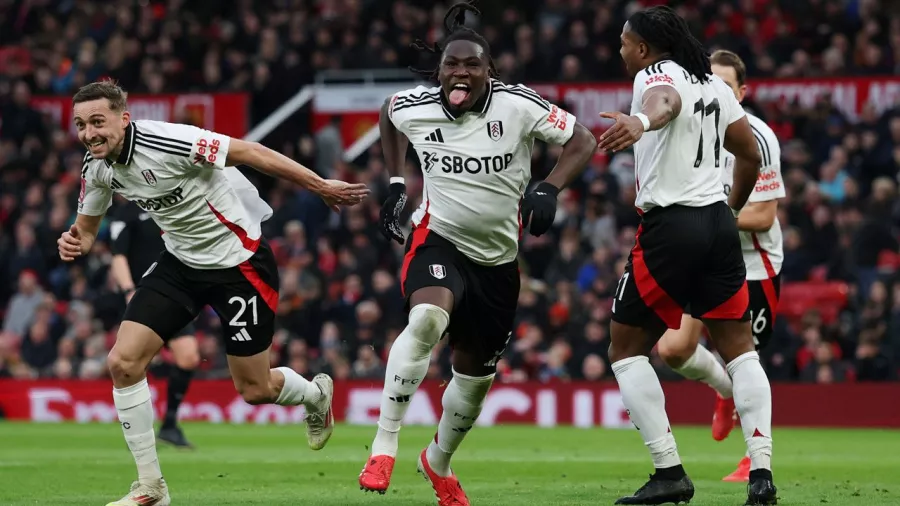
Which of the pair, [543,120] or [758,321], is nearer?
[543,120]

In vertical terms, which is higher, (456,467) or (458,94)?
(458,94)

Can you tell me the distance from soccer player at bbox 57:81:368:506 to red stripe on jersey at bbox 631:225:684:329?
1.49 m

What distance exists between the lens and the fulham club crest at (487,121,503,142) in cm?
792

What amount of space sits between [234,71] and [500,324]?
15995mm

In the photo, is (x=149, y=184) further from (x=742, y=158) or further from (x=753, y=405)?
(x=753, y=405)

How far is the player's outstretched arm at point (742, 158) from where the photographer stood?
7.99 m

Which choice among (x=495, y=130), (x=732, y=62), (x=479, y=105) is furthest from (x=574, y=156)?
(x=732, y=62)

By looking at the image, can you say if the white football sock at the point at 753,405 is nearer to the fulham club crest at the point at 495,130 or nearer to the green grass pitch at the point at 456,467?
the green grass pitch at the point at 456,467

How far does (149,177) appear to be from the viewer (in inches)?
315

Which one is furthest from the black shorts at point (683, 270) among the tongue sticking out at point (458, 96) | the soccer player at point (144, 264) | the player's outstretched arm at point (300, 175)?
the soccer player at point (144, 264)

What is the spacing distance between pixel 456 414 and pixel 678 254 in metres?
1.54

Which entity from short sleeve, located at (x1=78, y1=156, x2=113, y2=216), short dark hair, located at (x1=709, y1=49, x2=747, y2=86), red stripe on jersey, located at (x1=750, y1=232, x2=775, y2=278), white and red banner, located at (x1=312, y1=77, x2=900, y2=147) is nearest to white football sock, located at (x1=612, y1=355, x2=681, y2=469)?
red stripe on jersey, located at (x1=750, y1=232, x2=775, y2=278)

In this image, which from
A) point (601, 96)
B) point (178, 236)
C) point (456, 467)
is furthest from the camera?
point (601, 96)

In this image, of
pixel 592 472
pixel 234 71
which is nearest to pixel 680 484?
pixel 592 472
